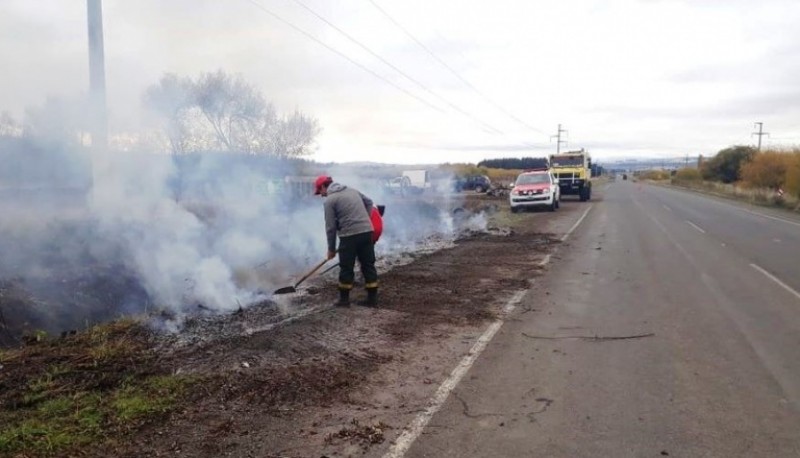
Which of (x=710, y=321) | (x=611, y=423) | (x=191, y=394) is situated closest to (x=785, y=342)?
(x=710, y=321)

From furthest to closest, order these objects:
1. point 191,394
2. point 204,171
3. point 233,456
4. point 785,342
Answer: point 204,171, point 785,342, point 191,394, point 233,456

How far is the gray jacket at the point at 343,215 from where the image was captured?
7219 mm

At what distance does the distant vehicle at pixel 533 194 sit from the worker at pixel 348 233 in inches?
774

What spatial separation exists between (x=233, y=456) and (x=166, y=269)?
21.1 ft

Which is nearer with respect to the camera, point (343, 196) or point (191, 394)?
point (191, 394)

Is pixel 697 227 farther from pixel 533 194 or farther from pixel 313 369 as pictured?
pixel 313 369

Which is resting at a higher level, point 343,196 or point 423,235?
point 343,196

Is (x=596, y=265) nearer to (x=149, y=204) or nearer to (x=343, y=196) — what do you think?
(x=343, y=196)

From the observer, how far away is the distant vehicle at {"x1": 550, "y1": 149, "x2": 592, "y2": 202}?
3359 cm

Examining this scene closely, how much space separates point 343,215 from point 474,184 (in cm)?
4210

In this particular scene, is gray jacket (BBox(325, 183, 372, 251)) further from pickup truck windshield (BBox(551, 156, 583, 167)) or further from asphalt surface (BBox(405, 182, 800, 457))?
pickup truck windshield (BBox(551, 156, 583, 167))

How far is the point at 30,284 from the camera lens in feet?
28.1

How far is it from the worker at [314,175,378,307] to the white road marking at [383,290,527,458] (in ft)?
5.74

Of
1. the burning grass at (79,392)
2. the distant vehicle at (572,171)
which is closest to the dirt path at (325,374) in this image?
the burning grass at (79,392)
